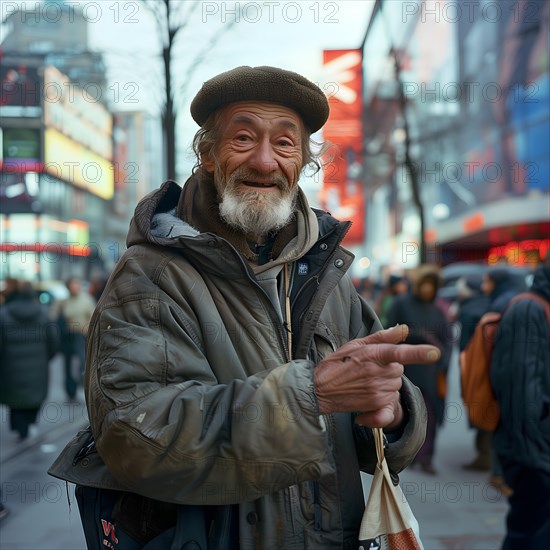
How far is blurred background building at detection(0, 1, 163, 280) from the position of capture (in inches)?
354

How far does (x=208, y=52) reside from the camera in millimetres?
8062

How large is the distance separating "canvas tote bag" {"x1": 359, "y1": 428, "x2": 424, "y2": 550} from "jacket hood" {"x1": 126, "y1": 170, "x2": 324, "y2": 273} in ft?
1.96

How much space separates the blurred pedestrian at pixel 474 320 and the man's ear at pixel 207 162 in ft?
16.8

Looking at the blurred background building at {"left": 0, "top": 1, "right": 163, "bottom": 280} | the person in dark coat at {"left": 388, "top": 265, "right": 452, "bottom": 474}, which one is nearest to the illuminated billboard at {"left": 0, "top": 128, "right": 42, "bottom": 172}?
the blurred background building at {"left": 0, "top": 1, "right": 163, "bottom": 280}

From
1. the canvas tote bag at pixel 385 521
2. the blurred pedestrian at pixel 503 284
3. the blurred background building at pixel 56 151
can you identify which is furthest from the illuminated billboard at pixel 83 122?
the canvas tote bag at pixel 385 521

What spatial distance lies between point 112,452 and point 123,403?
106 millimetres

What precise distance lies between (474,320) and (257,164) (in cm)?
583

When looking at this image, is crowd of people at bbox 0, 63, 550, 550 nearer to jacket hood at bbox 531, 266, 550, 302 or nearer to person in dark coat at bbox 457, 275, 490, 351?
jacket hood at bbox 531, 266, 550, 302

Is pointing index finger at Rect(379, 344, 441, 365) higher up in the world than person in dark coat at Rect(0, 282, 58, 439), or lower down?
higher up

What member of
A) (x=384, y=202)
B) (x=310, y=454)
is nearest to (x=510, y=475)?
(x=310, y=454)

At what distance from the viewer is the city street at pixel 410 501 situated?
15.5 ft

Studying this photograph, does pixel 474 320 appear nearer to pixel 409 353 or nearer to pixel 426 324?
pixel 426 324

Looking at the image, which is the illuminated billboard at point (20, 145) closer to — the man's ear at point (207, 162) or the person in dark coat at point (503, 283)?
the person in dark coat at point (503, 283)

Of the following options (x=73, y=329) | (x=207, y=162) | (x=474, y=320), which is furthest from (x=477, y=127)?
(x=207, y=162)
